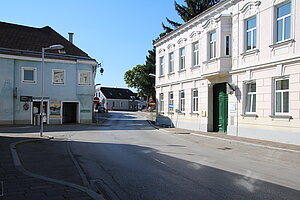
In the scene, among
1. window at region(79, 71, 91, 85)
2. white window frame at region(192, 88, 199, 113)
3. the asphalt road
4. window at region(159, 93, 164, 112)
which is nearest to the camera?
the asphalt road

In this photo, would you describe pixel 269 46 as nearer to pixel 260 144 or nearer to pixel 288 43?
pixel 288 43

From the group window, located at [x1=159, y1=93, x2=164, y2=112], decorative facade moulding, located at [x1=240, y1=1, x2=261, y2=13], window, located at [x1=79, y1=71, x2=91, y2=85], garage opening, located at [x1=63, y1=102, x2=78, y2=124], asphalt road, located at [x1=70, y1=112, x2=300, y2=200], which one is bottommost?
asphalt road, located at [x1=70, y1=112, x2=300, y2=200]

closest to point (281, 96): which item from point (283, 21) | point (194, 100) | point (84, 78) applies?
point (283, 21)

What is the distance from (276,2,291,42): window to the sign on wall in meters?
22.1

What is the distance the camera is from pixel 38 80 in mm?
28312

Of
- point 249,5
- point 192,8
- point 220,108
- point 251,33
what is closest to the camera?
point 249,5

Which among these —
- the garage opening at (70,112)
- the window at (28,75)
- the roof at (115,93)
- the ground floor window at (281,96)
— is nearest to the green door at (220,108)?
the ground floor window at (281,96)

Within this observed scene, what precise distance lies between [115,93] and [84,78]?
69.1 metres

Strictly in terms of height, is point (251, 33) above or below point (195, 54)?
above

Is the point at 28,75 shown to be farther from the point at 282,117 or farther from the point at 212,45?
the point at 282,117

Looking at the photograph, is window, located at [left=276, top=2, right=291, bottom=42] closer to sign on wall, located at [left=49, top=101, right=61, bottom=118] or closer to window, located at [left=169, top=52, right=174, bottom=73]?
window, located at [left=169, top=52, right=174, bottom=73]

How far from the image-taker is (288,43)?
1399 centimetres

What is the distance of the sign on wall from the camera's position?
2888cm

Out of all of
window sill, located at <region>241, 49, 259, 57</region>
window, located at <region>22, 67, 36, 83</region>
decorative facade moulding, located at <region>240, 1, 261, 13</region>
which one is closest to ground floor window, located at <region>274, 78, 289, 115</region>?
window sill, located at <region>241, 49, 259, 57</region>
